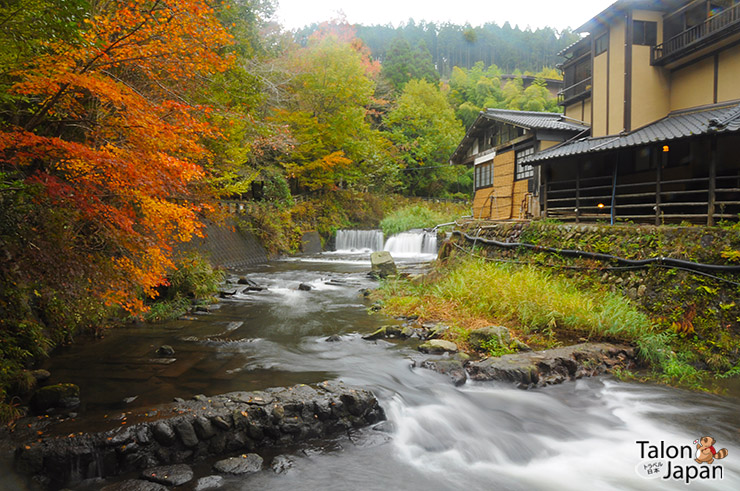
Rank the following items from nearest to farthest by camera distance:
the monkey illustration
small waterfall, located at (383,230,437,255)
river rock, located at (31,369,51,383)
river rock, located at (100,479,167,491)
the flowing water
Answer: river rock, located at (100,479,167,491)
the flowing water
the monkey illustration
river rock, located at (31,369,51,383)
small waterfall, located at (383,230,437,255)

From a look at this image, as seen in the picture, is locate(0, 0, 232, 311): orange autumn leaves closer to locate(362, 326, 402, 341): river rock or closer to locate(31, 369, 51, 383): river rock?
locate(31, 369, 51, 383): river rock

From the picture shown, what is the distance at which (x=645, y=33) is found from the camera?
1285 centimetres

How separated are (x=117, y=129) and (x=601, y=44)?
14708 millimetres

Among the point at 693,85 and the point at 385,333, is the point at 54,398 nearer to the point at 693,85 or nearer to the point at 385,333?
the point at 385,333

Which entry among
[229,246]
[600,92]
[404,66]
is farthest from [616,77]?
[404,66]

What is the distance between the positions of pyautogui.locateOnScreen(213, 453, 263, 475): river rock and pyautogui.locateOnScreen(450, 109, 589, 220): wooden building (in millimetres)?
13002

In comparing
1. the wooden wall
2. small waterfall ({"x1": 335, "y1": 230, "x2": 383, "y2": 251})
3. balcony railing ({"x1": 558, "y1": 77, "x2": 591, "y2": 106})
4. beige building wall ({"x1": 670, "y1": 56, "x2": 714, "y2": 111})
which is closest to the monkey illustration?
beige building wall ({"x1": 670, "y1": 56, "x2": 714, "y2": 111})

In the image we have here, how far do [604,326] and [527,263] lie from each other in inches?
131

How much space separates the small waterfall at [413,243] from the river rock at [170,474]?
63.5 ft

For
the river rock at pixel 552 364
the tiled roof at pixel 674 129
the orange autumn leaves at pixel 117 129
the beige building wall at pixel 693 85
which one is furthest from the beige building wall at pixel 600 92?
the orange autumn leaves at pixel 117 129

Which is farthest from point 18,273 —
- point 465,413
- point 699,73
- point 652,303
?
point 699,73

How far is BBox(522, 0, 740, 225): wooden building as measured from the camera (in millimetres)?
10735

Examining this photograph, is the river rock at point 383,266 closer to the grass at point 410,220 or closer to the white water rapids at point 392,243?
the white water rapids at point 392,243

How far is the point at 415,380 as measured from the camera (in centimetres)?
632
